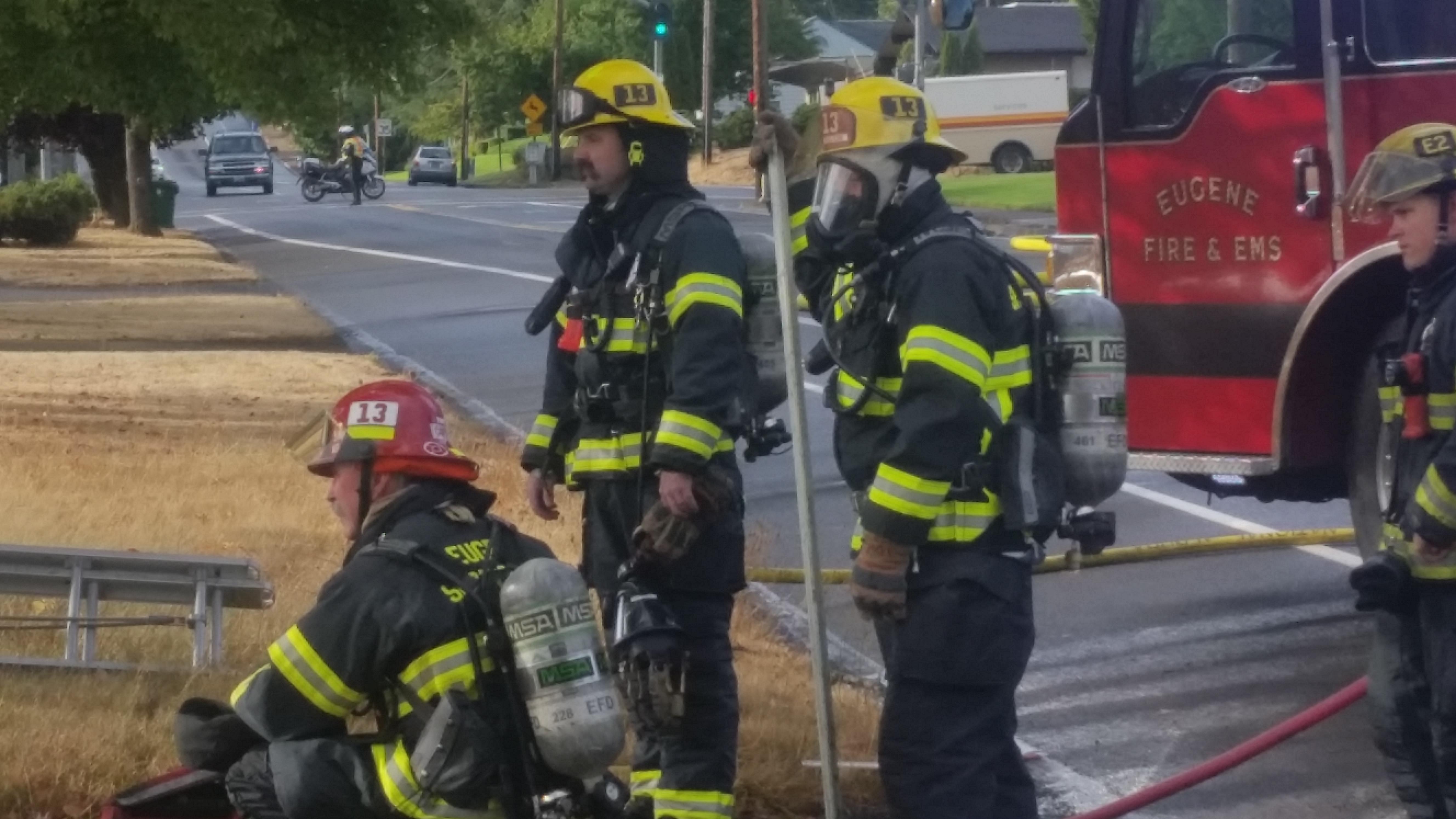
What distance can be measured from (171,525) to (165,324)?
41.3 feet

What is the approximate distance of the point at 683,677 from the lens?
16.2 ft

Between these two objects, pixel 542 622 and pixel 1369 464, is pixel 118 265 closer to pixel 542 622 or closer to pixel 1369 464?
pixel 1369 464

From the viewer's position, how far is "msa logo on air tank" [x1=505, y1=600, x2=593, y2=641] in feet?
12.4

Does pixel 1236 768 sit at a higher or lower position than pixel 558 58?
lower

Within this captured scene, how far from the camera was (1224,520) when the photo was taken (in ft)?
34.1

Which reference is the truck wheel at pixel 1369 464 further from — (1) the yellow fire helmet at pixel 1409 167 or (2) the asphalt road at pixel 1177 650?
(1) the yellow fire helmet at pixel 1409 167

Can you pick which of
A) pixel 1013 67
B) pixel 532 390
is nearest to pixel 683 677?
pixel 532 390

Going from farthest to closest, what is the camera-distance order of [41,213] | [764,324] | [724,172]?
[724,172] < [41,213] < [764,324]

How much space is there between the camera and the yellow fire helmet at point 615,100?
5.21 m

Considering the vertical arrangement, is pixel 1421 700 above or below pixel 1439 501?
below

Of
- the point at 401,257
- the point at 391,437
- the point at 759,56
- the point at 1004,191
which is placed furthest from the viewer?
the point at 1004,191

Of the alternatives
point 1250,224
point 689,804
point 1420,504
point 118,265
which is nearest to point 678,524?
point 689,804

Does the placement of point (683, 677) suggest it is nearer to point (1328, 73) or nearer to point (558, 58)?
point (1328, 73)

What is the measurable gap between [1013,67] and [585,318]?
243 ft
